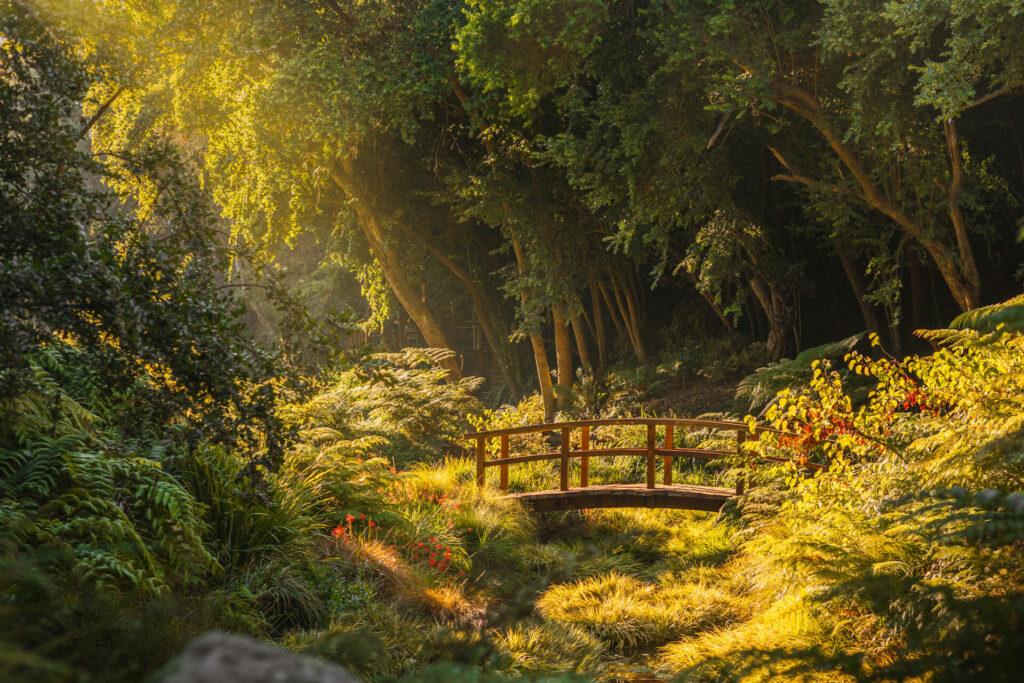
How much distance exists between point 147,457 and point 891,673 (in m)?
4.59

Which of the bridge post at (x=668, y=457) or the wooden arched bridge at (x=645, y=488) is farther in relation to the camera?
the bridge post at (x=668, y=457)

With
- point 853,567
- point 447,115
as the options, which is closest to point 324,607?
point 853,567

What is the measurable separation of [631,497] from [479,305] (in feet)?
28.6

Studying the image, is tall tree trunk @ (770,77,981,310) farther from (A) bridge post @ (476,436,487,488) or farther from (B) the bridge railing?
(A) bridge post @ (476,436,487,488)

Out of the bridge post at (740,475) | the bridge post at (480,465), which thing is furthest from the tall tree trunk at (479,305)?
the bridge post at (740,475)

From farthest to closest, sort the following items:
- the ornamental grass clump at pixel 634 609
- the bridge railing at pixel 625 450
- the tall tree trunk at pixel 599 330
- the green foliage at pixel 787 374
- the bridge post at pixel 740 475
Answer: the tall tree trunk at pixel 599 330 < the green foliage at pixel 787 374 < the bridge railing at pixel 625 450 < the bridge post at pixel 740 475 < the ornamental grass clump at pixel 634 609

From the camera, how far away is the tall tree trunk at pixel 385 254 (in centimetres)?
1416

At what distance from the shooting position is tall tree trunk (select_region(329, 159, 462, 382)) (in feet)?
46.4

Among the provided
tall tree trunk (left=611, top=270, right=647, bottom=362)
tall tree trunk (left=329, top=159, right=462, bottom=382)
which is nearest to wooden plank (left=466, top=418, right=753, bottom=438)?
tall tree trunk (left=329, top=159, right=462, bottom=382)

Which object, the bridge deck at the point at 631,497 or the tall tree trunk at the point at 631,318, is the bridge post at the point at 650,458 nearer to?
the bridge deck at the point at 631,497

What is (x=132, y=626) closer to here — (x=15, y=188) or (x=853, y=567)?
(x=15, y=188)

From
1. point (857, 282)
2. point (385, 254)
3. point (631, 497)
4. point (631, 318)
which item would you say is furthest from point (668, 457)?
point (385, 254)

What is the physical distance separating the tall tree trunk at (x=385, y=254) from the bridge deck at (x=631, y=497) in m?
5.31

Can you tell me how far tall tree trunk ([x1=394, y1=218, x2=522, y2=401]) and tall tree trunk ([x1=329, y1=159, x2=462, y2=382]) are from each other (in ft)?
1.92
